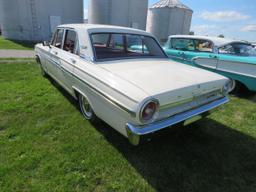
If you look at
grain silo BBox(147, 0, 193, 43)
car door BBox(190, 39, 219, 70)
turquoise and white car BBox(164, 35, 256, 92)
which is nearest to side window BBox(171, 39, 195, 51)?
turquoise and white car BBox(164, 35, 256, 92)

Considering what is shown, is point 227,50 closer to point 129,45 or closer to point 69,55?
point 129,45

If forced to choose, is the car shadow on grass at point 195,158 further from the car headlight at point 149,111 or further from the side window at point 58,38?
the side window at point 58,38

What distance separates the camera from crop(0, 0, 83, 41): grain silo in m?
16.1

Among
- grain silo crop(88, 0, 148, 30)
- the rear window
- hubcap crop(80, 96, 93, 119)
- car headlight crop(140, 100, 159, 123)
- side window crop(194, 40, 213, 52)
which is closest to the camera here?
car headlight crop(140, 100, 159, 123)

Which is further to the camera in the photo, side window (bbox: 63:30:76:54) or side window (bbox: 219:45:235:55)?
side window (bbox: 219:45:235:55)

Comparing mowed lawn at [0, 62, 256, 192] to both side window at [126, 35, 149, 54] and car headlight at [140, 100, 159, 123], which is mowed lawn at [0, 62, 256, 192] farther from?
side window at [126, 35, 149, 54]

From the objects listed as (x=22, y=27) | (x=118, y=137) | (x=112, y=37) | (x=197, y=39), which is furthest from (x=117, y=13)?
(x=118, y=137)

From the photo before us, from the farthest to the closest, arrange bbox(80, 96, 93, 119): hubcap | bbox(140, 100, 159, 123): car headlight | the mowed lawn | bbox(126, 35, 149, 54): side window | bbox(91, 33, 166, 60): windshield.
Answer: bbox(126, 35, 149, 54): side window < bbox(91, 33, 166, 60): windshield < bbox(80, 96, 93, 119): hubcap < the mowed lawn < bbox(140, 100, 159, 123): car headlight

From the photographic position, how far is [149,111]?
6.52 feet

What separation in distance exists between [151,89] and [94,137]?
1410mm

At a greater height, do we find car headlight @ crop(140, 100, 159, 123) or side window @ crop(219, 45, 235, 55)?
side window @ crop(219, 45, 235, 55)

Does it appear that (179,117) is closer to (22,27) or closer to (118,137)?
(118,137)

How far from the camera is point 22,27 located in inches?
656

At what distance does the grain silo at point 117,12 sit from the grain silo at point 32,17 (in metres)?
2.23
